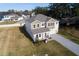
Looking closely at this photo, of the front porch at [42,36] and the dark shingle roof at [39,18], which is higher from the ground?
the dark shingle roof at [39,18]

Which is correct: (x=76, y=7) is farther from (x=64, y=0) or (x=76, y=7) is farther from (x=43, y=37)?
(x=43, y=37)

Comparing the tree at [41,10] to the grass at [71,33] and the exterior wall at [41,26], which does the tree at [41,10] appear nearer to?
the exterior wall at [41,26]

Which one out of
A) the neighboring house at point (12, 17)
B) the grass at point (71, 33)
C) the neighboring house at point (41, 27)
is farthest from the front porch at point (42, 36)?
the neighboring house at point (12, 17)

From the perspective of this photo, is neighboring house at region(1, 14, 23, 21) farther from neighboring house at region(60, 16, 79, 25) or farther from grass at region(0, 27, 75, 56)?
neighboring house at region(60, 16, 79, 25)

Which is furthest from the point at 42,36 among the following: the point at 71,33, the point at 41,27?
the point at 71,33

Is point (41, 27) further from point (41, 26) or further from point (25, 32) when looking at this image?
point (25, 32)

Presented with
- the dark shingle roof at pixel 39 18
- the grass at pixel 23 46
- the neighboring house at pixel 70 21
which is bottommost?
the grass at pixel 23 46
